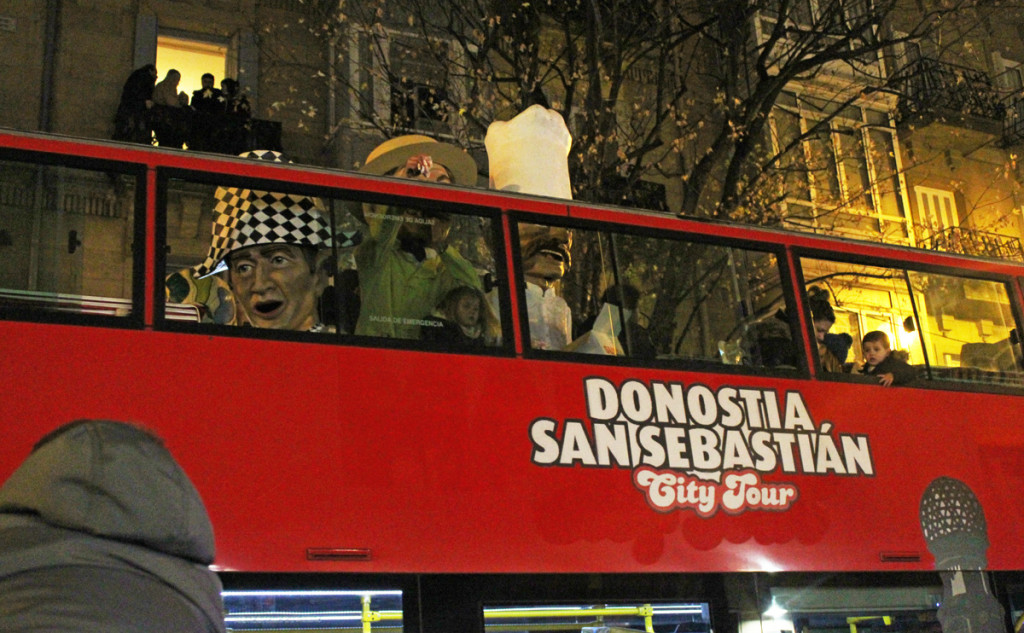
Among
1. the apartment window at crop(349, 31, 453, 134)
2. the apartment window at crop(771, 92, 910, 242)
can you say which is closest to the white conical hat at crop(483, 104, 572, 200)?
the apartment window at crop(349, 31, 453, 134)

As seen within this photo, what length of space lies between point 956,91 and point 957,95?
77cm

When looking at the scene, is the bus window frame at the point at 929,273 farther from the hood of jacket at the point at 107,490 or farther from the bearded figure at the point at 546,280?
the hood of jacket at the point at 107,490

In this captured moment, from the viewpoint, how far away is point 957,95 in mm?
22078

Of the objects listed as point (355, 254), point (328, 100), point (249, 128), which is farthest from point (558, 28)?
point (355, 254)

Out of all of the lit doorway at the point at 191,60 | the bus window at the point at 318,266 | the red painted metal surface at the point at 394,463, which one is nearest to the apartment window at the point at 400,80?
the lit doorway at the point at 191,60

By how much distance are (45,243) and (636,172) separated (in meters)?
9.18

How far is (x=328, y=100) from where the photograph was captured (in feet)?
54.9

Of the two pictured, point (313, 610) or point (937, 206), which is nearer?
point (313, 610)

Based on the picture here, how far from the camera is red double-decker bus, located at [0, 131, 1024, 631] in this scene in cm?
530

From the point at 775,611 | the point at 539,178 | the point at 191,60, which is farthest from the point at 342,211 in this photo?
the point at 191,60

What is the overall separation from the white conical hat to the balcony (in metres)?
15.0

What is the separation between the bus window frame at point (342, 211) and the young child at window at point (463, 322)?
47mm

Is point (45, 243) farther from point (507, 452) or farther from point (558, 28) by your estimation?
point (558, 28)

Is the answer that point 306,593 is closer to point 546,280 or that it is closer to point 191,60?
point 546,280
